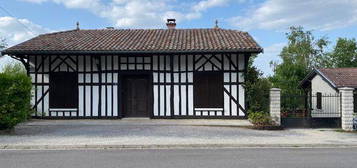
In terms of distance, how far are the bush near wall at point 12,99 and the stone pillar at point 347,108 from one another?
1136cm

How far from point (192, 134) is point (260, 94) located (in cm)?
483

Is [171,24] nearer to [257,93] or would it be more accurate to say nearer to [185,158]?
[257,93]

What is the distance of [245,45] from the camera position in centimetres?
1627

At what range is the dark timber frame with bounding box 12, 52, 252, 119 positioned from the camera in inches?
657

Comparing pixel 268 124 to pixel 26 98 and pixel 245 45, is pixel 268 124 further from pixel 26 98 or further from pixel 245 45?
pixel 26 98

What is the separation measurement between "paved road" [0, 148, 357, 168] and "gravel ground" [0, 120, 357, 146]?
1.07 metres

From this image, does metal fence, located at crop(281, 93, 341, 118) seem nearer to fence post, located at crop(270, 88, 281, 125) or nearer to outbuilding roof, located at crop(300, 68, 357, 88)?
fence post, located at crop(270, 88, 281, 125)

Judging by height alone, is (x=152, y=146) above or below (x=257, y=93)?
below

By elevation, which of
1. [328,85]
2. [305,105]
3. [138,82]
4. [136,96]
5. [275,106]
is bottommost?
[305,105]

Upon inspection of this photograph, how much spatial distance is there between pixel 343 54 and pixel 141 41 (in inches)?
1353

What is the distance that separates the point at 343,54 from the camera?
4456cm

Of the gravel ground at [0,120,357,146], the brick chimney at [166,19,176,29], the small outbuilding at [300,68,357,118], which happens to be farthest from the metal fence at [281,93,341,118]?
the brick chimney at [166,19,176,29]

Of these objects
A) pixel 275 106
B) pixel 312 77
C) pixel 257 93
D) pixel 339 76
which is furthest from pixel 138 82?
pixel 312 77

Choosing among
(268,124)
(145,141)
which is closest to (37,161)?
(145,141)
